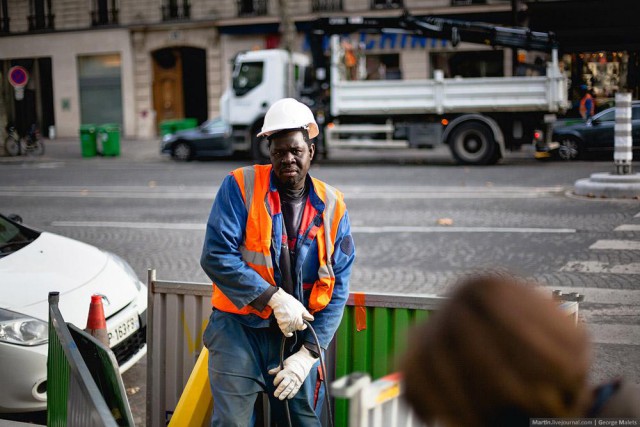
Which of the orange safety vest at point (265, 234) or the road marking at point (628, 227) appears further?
the road marking at point (628, 227)

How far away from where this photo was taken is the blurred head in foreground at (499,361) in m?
1.44

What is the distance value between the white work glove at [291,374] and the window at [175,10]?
32108 mm

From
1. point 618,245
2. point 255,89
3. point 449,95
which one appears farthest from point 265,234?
point 255,89

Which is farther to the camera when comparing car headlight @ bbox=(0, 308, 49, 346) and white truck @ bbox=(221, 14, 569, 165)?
white truck @ bbox=(221, 14, 569, 165)

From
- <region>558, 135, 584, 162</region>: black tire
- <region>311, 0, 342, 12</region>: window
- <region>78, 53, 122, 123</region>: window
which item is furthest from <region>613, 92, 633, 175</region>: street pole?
<region>78, 53, 122, 123</region>: window

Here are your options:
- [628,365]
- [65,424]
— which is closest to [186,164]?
[628,365]

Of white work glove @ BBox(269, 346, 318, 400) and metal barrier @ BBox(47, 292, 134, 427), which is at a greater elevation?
metal barrier @ BBox(47, 292, 134, 427)

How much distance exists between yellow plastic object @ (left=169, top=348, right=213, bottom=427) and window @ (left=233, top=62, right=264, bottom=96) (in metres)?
18.3

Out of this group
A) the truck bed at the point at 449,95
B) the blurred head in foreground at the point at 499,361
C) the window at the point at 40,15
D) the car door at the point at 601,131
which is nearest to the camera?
the blurred head in foreground at the point at 499,361

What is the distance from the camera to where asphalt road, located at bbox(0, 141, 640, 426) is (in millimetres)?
7363

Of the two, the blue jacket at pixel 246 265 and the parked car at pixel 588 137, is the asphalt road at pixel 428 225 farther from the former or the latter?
the blue jacket at pixel 246 265

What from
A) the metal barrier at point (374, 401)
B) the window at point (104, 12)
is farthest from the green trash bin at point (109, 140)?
the metal barrier at point (374, 401)

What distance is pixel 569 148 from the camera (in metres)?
19.8

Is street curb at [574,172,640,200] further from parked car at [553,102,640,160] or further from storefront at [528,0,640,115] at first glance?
parked car at [553,102,640,160]
